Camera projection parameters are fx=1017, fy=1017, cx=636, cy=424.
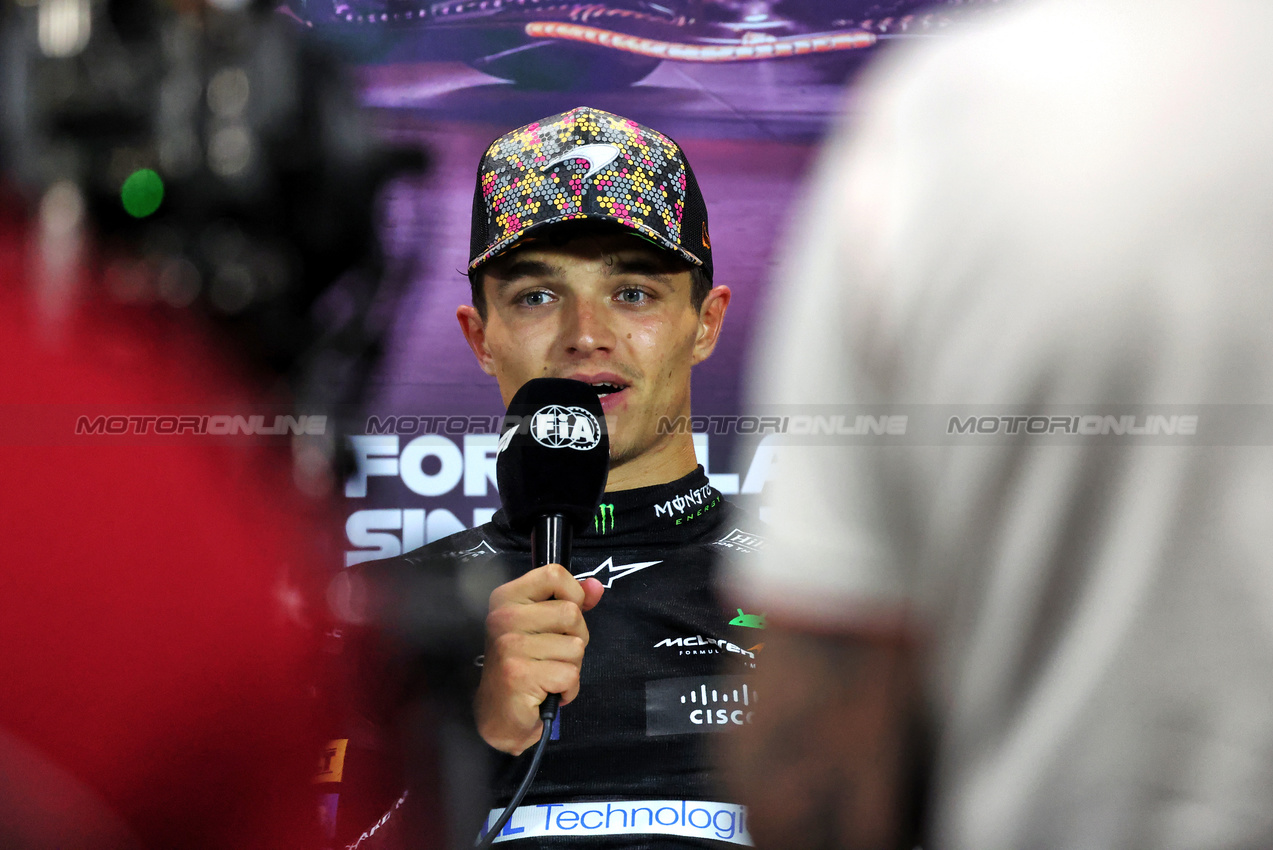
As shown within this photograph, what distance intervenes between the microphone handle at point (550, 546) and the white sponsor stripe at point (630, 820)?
256 mm

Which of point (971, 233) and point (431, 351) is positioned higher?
point (431, 351)

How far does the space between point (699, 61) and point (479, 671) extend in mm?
870

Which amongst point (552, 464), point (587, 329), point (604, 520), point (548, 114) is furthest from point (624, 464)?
point (548, 114)

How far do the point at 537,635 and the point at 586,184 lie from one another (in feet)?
2.03

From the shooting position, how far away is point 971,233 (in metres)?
0.41

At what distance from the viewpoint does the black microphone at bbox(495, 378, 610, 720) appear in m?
Result: 0.90

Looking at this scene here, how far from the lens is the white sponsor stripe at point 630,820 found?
1080mm

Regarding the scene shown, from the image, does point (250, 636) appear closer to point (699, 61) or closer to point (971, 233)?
point (699, 61)

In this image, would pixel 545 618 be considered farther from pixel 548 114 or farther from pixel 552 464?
pixel 548 114

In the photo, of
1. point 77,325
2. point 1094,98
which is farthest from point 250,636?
point 1094,98

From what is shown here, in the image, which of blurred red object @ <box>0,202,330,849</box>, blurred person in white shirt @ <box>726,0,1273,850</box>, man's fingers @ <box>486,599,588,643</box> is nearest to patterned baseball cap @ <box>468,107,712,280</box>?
blurred red object @ <box>0,202,330,849</box>

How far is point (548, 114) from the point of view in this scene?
1401 mm
